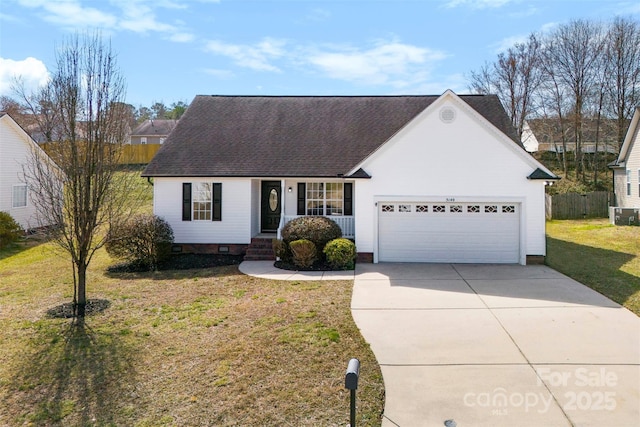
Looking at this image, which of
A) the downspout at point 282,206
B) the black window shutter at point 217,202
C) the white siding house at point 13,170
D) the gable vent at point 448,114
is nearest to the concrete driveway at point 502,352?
the downspout at point 282,206

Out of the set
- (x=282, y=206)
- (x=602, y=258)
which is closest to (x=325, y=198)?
(x=282, y=206)

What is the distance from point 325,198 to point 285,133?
3393mm

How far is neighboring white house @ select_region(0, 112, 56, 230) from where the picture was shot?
19.2 metres

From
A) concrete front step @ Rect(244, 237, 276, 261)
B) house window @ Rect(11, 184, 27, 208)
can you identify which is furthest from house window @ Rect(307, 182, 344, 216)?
house window @ Rect(11, 184, 27, 208)

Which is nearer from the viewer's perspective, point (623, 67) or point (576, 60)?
point (623, 67)

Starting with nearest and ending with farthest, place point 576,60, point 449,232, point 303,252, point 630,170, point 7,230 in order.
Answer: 1. point 303,252
2. point 449,232
3. point 7,230
4. point 630,170
5. point 576,60

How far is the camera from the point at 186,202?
15805mm

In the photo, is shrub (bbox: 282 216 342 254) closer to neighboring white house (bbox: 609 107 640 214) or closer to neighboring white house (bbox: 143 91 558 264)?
neighboring white house (bbox: 143 91 558 264)

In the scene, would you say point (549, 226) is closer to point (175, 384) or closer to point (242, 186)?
point (242, 186)

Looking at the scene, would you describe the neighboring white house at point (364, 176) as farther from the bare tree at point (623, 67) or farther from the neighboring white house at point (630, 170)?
the bare tree at point (623, 67)

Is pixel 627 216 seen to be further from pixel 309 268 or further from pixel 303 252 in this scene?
pixel 303 252

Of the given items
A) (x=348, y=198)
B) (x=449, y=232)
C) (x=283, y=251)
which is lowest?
(x=283, y=251)

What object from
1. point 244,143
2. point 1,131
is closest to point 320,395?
point 244,143

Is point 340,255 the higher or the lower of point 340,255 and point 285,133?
the lower
